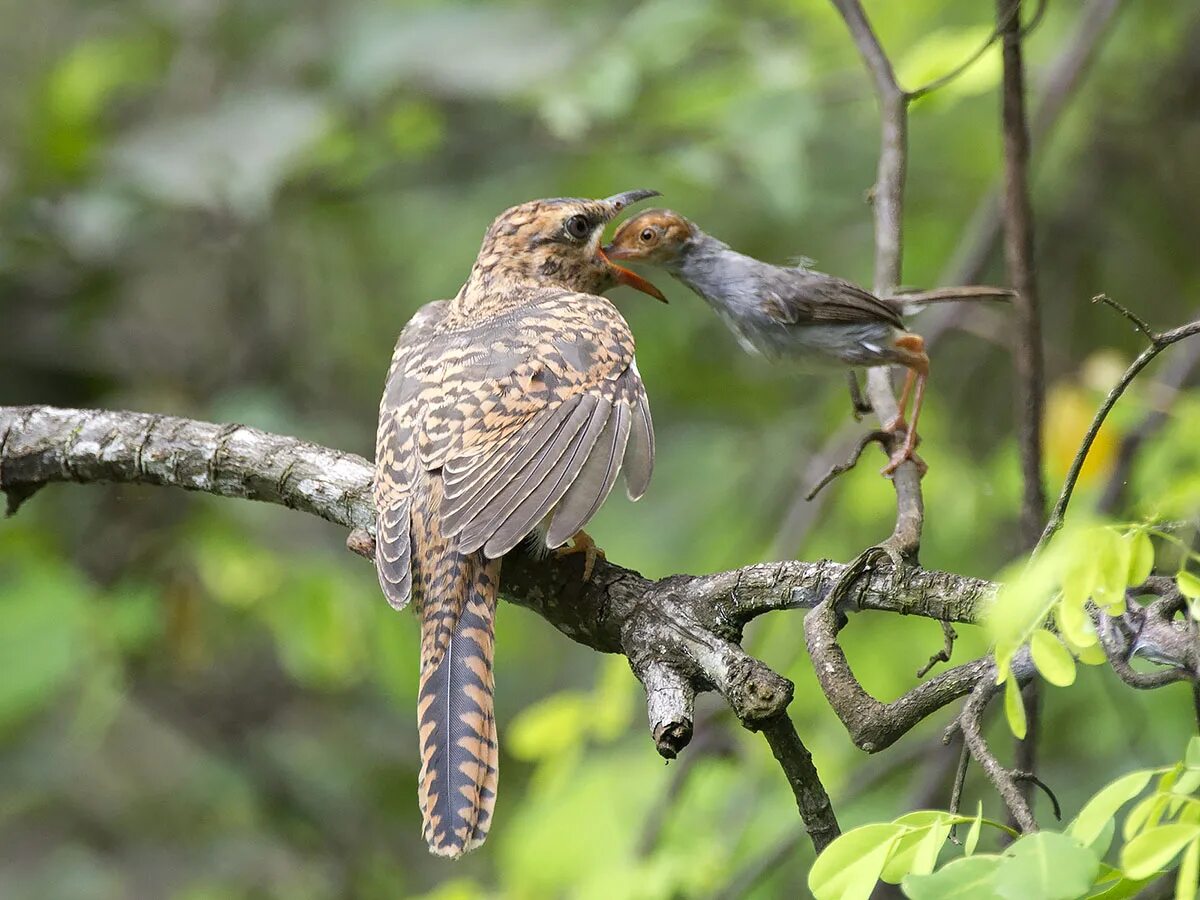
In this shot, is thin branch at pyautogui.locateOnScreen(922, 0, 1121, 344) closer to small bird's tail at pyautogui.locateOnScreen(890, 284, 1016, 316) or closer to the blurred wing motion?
small bird's tail at pyautogui.locateOnScreen(890, 284, 1016, 316)

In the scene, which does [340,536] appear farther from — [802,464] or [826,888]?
[826,888]

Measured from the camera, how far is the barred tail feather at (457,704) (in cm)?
258

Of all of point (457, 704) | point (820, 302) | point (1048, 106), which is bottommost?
point (457, 704)

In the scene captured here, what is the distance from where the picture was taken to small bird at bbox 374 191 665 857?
270 cm

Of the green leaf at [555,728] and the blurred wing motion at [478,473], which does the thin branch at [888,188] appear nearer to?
the blurred wing motion at [478,473]

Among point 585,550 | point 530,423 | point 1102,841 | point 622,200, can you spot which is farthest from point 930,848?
point 622,200

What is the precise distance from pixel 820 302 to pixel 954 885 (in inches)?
87.0

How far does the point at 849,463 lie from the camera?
113 inches

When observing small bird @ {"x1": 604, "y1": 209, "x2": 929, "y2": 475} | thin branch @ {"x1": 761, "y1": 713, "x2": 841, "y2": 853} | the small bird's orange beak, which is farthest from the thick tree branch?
the small bird's orange beak

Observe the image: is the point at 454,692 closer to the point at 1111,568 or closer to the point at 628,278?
the point at 1111,568

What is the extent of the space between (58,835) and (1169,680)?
21.4 feet

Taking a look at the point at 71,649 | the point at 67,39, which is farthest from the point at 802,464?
the point at 67,39

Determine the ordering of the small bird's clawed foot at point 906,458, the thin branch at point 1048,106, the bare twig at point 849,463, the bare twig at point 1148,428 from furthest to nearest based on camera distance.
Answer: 1. the thin branch at point 1048,106
2. the bare twig at point 1148,428
3. the small bird's clawed foot at point 906,458
4. the bare twig at point 849,463

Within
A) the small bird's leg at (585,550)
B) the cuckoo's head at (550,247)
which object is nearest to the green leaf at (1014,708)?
the small bird's leg at (585,550)
